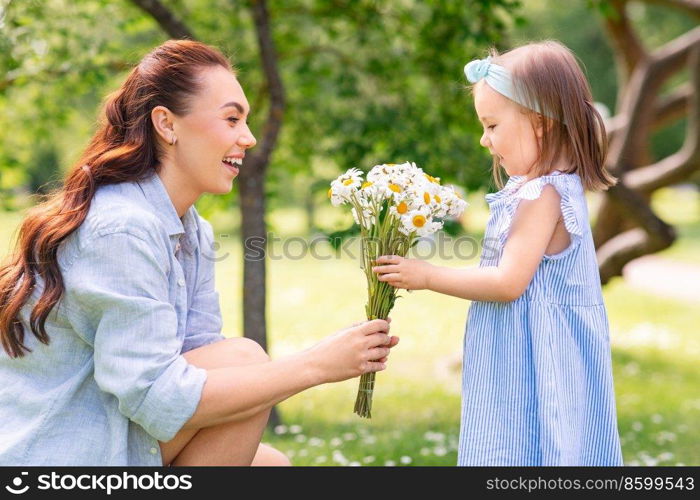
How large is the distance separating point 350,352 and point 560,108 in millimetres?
961

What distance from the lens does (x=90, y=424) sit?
2188 millimetres

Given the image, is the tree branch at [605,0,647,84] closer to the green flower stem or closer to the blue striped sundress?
the blue striped sundress

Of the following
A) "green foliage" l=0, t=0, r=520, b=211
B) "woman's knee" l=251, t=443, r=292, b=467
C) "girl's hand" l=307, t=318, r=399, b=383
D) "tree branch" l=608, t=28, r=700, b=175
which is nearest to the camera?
"girl's hand" l=307, t=318, r=399, b=383

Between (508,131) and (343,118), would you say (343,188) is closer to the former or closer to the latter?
(508,131)

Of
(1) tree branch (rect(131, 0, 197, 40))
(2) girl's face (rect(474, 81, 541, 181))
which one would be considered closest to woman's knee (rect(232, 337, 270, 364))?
(2) girl's face (rect(474, 81, 541, 181))

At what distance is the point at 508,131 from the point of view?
2578 millimetres

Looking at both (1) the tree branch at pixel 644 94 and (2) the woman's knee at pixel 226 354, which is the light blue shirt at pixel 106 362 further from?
(1) the tree branch at pixel 644 94

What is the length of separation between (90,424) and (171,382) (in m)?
0.27

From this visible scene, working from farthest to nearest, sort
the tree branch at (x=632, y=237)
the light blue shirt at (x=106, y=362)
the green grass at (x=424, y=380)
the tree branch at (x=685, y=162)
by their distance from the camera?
the tree branch at (x=685, y=162) → the tree branch at (x=632, y=237) → the green grass at (x=424, y=380) → the light blue shirt at (x=106, y=362)

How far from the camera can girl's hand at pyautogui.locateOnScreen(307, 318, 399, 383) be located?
229 cm

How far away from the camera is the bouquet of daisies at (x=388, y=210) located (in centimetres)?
246

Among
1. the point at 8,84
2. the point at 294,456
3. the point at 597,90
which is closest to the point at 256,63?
the point at 8,84

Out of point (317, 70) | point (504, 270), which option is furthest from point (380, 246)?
point (317, 70)

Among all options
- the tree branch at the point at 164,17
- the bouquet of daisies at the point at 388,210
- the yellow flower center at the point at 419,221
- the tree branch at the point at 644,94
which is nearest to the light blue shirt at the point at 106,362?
the bouquet of daisies at the point at 388,210
